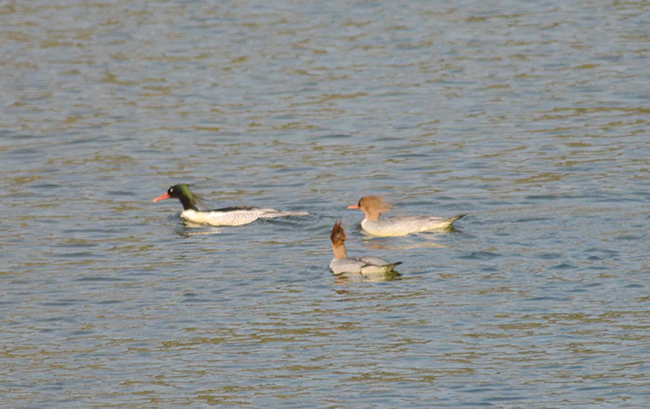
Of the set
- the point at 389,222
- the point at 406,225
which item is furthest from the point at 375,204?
the point at 406,225

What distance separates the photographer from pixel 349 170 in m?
21.1

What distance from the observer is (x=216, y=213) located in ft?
61.5

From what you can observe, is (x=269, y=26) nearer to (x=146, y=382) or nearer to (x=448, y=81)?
(x=448, y=81)

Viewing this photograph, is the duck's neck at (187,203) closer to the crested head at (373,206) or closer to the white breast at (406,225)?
the crested head at (373,206)

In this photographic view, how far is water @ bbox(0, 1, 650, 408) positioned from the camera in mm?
11398

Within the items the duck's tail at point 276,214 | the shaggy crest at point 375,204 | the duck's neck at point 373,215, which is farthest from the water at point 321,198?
the shaggy crest at point 375,204

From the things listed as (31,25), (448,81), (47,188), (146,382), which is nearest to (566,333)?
(146,382)

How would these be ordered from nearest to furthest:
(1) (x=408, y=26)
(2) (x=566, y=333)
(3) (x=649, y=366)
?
(3) (x=649, y=366) < (2) (x=566, y=333) < (1) (x=408, y=26)

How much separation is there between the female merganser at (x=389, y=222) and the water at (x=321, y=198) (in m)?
0.28

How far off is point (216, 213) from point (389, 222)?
10.1ft

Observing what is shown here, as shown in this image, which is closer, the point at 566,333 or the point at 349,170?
the point at 566,333

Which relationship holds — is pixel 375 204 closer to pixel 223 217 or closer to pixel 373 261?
pixel 223 217

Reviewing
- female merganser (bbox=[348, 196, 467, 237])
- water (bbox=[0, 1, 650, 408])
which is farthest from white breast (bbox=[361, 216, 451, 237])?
water (bbox=[0, 1, 650, 408])

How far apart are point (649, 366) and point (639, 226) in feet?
18.1
